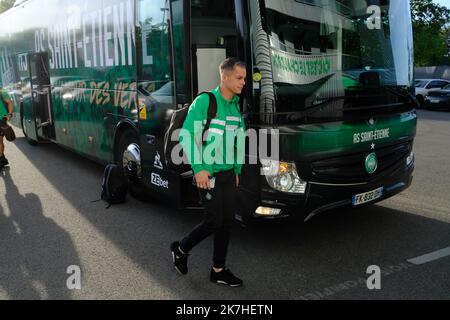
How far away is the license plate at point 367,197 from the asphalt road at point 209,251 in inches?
10.9

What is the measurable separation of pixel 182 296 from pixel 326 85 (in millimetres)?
2172

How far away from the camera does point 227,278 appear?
140 inches

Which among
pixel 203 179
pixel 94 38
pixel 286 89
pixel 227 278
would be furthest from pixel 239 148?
pixel 94 38

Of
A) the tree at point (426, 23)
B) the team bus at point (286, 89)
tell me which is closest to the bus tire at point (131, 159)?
the team bus at point (286, 89)

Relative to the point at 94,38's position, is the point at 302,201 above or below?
below

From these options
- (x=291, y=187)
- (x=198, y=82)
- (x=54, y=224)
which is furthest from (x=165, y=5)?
(x=54, y=224)

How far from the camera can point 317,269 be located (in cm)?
383

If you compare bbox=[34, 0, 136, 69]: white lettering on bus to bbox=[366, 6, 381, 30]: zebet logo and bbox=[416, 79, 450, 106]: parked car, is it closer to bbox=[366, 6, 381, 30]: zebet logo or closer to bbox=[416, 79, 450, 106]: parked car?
bbox=[366, 6, 381, 30]: zebet logo

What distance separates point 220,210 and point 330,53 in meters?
1.78

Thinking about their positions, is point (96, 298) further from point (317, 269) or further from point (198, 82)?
point (198, 82)

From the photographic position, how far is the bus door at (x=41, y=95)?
351 inches

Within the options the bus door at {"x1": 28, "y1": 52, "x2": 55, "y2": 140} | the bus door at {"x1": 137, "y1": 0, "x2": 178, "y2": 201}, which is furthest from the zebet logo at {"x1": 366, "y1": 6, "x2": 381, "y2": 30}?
the bus door at {"x1": 28, "y1": 52, "x2": 55, "y2": 140}

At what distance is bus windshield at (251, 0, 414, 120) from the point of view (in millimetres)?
3771

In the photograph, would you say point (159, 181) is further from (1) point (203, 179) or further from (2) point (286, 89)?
(2) point (286, 89)
